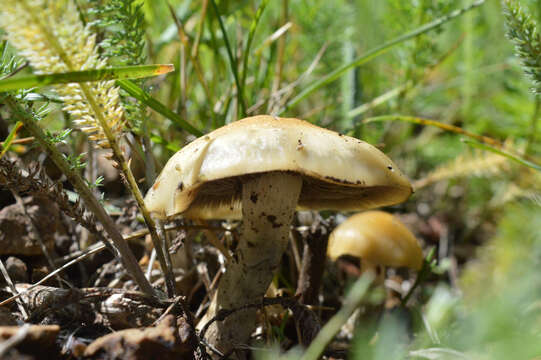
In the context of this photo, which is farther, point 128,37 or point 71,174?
point 128,37

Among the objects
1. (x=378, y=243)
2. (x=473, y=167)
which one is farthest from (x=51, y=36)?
(x=473, y=167)

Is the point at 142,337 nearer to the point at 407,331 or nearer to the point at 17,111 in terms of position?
the point at 17,111

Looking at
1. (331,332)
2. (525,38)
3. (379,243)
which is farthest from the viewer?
(379,243)

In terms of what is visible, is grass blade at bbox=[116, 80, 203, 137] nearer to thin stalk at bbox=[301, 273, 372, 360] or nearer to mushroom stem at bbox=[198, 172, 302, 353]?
mushroom stem at bbox=[198, 172, 302, 353]

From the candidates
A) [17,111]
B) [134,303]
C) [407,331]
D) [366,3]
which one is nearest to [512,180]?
[407,331]

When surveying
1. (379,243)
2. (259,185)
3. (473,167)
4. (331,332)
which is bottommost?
(379,243)

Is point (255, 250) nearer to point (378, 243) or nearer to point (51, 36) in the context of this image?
point (51, 36)
